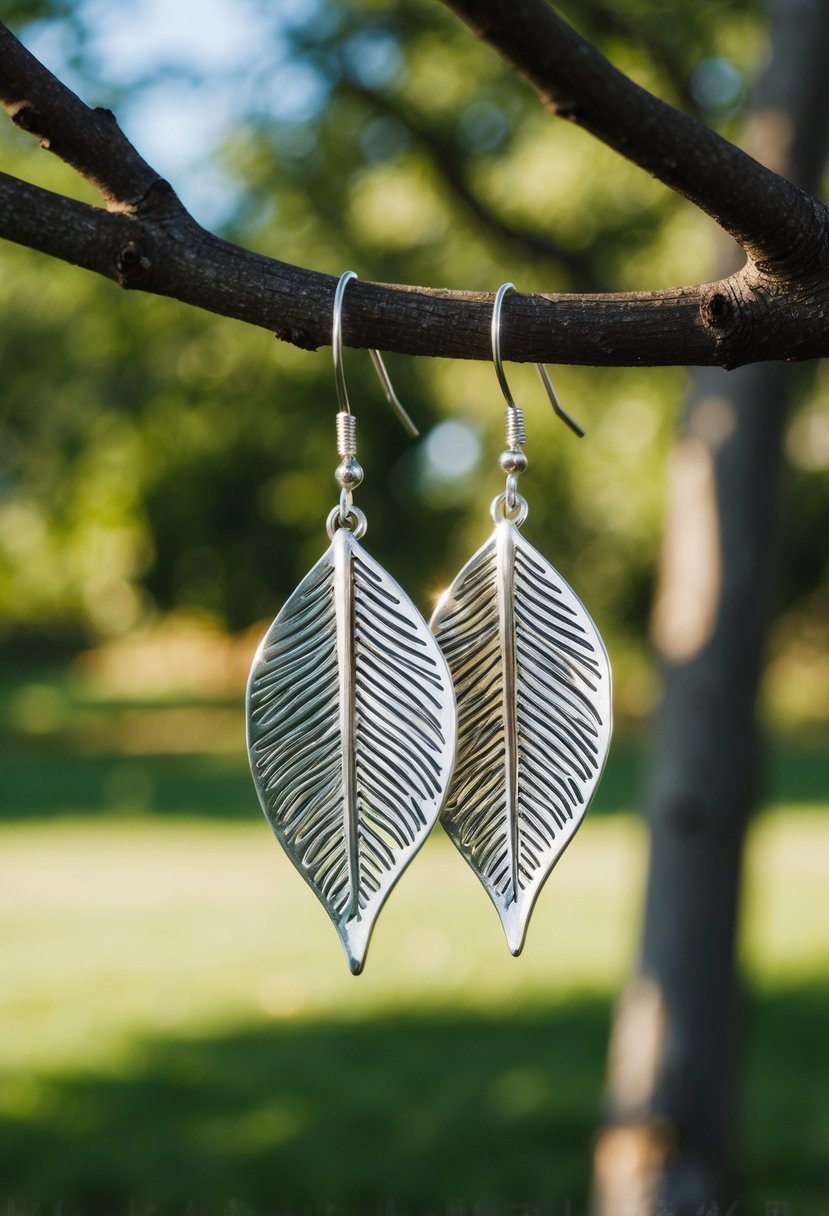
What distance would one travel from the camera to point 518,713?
133cm

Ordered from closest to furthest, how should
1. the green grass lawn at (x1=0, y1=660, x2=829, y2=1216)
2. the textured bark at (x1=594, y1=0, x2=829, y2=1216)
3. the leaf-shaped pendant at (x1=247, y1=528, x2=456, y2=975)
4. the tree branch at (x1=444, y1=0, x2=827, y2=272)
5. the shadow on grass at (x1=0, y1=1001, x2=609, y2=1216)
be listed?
the tree branch at (x1=444, y1=0, x2=827, y2=272) < the leaf-shaped pendant at (x1=247, y1=528, x2=456, y2=975) < the textured bark at (x1=594, y1=0, x2=829, y2=1216) < the shadow on grass at (x1=0, y1=1001, x2=609, y2=1216) < the green grass lawn at (x1=0, y1=660, x2=829, y2=1216)

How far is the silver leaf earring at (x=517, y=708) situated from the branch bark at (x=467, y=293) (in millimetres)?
104

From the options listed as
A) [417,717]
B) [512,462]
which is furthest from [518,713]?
[512,462]

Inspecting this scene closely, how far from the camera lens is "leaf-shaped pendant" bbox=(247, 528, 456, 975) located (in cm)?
126

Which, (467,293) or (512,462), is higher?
(467,293)

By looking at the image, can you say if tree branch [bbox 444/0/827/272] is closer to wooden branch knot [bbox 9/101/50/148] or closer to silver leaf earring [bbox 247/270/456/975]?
silver leaf earring [bbox 247/270/456/975]

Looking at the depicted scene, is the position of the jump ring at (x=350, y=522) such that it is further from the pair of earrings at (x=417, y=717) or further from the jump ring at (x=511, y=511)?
the jump ring at (x=511, y=511)

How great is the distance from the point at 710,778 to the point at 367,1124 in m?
2.36

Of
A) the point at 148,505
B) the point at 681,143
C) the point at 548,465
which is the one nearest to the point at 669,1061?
the point at 681,143

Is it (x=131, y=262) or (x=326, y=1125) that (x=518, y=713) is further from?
(x=326, y=1125)

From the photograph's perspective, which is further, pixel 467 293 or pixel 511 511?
pixel 511 511

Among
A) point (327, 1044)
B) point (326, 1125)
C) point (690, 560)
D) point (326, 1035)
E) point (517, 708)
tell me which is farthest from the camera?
point (326, 1035)

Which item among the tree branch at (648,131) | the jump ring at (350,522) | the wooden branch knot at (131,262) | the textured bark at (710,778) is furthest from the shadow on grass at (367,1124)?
the tree branch at (648,131)

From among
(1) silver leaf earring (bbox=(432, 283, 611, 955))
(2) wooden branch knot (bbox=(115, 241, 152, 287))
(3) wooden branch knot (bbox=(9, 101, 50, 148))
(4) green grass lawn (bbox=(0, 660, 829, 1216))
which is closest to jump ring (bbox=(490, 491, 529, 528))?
(1) silver leaf earring (bbox=(432, 283, 611, 955))
